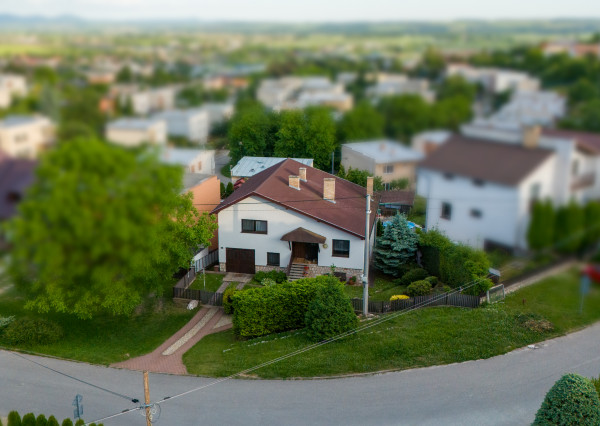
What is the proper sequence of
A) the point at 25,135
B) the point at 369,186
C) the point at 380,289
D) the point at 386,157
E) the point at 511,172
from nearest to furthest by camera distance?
the point at 25,135
the point at 511,172
the point at 386,157
the point at 369,186
the point at 380,289

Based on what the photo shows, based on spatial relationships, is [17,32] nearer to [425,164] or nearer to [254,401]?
[425,164]

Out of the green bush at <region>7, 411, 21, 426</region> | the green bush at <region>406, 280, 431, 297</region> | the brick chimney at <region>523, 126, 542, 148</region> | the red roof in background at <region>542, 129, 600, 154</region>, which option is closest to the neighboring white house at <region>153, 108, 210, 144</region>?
the brick chimney at <region>523, 126, 542, 148</region>

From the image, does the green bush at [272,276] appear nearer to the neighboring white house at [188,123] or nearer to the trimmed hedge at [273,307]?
the trimmed hedge at [273,307]

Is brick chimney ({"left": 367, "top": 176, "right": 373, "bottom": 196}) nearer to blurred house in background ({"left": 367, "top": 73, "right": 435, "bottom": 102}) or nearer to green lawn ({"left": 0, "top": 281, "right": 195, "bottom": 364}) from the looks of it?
blurred house in background ({"left": 367, "top": 73, "right": 435, "bottom": 102})

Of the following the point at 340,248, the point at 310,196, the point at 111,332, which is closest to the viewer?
the point at 111,332

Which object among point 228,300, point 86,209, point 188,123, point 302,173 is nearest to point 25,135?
point 86,209

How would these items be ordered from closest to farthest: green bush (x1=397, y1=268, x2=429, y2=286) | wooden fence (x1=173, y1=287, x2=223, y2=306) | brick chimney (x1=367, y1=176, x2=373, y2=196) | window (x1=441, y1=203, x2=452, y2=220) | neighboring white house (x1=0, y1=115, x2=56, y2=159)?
neighboring white house (x1=0, y1=115, x2=56, y2=159), window (x1=441, y1=203, x2=452, y2=220), brick chimney (x1=367, y1=176, x2=373, y2=196), green bush (x1=397, y1=268, x2=429, y2=286), wooden fence (x1=173, y1=287, x2=223, y2=306)

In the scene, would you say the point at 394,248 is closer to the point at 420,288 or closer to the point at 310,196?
the point at 420,288
